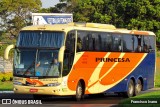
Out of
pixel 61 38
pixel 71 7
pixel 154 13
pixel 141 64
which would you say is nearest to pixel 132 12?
pixel 154 13

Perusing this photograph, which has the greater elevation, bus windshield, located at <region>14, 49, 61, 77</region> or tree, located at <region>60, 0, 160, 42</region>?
tree, located at <region>60, 0, 160, 42</region>

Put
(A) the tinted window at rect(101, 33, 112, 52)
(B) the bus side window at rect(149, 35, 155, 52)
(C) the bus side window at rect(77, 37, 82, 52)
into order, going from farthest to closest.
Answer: (B) the bus side window at rect(149, 35, 155, 52) < (A) the tinted window at rect(101, 33, 112, 52) < (C) the bus side window at rect(77, 37, 82, 52)

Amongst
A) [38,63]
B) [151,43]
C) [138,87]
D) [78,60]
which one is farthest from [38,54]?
Answer: [151,43]

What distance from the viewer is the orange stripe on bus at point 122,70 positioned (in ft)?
79.6

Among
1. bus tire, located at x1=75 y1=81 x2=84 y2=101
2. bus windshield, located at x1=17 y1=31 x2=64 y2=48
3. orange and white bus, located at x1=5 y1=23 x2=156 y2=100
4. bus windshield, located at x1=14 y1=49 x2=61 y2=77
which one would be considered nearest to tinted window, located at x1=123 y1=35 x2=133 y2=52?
orange and white bus, located at x1=5 y1=23 x2=156 y2=100

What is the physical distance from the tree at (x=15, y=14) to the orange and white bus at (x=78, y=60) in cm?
3749

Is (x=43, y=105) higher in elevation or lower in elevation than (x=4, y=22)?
lower

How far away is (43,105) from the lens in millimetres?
19047

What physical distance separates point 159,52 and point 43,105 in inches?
2089

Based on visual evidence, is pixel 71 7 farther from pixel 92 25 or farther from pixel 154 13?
pixel 92 25

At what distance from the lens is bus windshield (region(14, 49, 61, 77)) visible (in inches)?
800

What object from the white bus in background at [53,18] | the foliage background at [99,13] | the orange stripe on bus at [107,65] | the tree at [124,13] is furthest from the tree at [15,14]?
the orange stripe on bus at [107,65]

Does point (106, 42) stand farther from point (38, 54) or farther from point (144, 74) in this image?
point (38, 54)

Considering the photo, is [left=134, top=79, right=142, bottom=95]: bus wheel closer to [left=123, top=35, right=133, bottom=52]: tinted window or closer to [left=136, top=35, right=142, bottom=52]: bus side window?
[left=136, top=35, right=142, bottom=52]: bus side window
